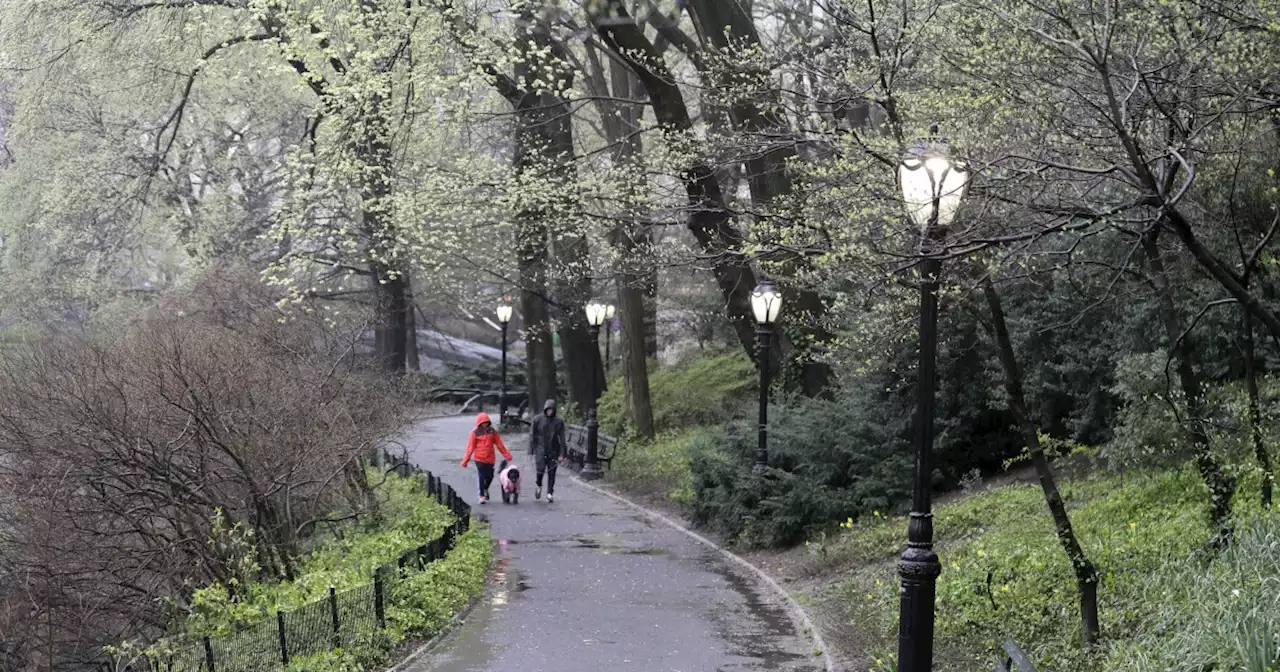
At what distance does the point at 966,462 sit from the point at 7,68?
63.0 ft

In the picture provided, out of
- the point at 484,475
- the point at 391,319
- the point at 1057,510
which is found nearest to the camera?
the point at 1057,510

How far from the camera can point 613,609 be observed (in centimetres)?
1306

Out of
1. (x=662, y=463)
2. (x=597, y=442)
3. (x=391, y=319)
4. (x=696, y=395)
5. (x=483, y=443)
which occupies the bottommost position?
(x=662, y=463)

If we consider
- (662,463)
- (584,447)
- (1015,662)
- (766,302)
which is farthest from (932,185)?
(584,447)

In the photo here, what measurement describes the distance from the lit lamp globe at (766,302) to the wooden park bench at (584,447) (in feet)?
29.0

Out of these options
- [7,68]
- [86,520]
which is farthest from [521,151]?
[86,520]

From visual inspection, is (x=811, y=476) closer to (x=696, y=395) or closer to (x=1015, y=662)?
(x=1015, y=662)

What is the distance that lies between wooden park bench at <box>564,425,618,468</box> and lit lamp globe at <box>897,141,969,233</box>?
18.8 metres

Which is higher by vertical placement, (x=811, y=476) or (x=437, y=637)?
(x=811, y=476)

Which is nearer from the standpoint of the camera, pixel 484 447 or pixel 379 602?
pixel 379 602

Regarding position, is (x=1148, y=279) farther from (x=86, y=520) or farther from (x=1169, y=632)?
(x=86, y=520)

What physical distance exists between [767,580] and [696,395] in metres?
15.0

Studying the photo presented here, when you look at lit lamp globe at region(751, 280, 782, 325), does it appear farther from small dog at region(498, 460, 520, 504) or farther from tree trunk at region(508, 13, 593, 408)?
small dog at region(498, 460, 520, 504)

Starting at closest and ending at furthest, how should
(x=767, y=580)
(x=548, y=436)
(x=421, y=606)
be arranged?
(x=421, y=606) < (x=767, y=580) < (x=548, y=436)
